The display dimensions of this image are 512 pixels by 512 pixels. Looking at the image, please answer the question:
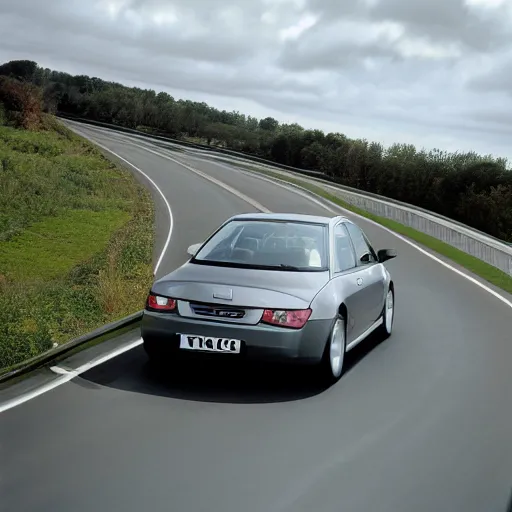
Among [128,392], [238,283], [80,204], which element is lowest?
[80,204]

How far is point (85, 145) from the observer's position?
2191 inches

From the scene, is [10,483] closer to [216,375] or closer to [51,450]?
[51,450]

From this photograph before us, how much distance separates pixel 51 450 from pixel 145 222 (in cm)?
2266

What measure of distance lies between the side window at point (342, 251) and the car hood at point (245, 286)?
1.71 feet

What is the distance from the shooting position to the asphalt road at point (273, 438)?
5133mm

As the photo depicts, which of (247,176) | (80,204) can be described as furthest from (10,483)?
(247,176)

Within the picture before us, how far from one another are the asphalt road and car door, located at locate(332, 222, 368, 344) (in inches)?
18.8

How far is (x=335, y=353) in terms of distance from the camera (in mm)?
8117

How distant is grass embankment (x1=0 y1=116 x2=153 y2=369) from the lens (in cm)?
1352

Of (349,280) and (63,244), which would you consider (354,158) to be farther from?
(349,280)

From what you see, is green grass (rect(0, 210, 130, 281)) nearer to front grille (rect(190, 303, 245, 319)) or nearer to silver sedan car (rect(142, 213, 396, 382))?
silver sedan car (rect(142, 213, 396, 382))

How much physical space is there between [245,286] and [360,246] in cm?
272

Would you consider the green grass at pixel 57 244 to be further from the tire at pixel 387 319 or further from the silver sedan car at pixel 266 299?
the silver sedan car at pixel 266 299

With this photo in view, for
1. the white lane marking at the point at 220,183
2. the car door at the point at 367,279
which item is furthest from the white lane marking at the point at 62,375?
the white lane marking at the point at 220,183
